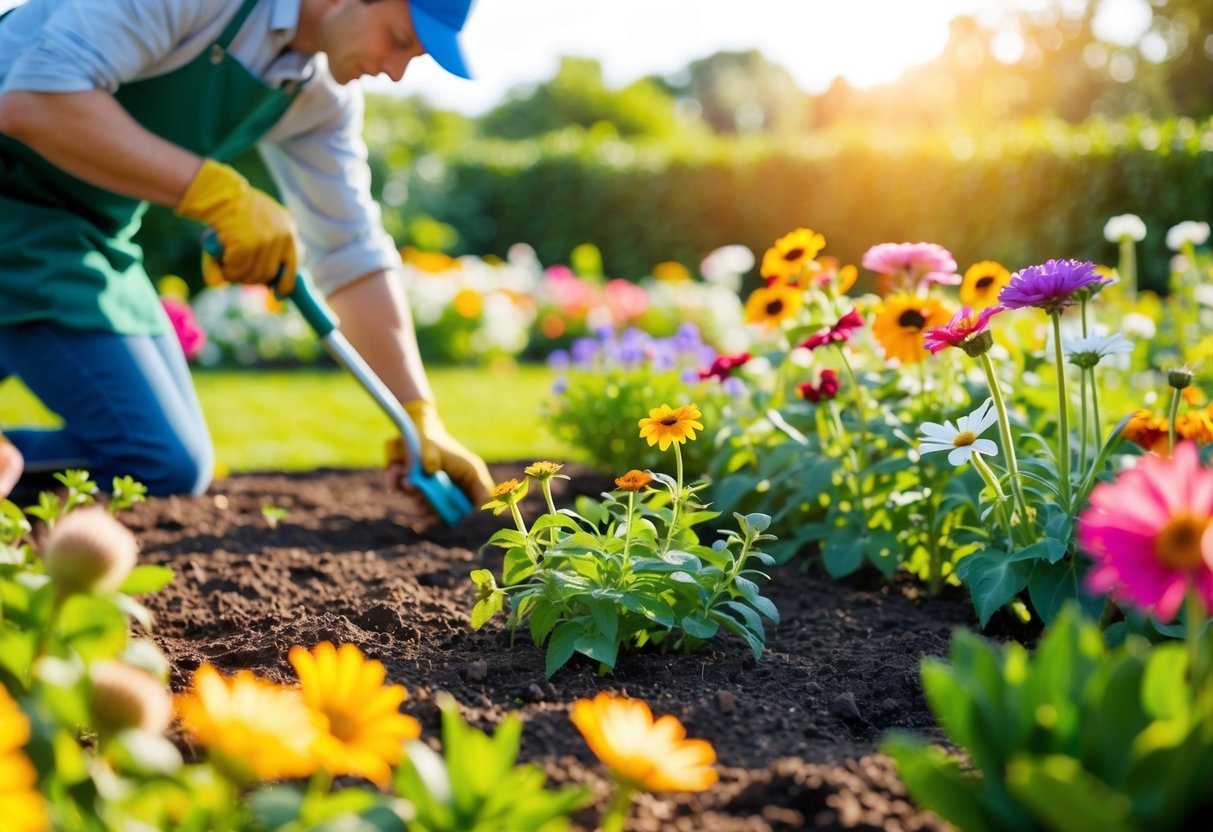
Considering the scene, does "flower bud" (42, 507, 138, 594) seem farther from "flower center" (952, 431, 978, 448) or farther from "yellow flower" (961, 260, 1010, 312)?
"yellow flower" (961, 260, 1010, 312)

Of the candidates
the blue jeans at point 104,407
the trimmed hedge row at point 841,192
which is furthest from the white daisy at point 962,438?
the trimmed hedge row at point 841,192

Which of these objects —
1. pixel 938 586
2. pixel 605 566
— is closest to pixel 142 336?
pixel 605 566

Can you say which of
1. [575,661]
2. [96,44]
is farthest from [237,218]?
[575,661]

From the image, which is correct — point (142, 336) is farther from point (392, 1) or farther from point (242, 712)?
point (242, 712)

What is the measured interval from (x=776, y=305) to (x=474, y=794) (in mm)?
1563

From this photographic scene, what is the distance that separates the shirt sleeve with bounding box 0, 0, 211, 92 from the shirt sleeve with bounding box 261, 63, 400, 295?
0.44 meters

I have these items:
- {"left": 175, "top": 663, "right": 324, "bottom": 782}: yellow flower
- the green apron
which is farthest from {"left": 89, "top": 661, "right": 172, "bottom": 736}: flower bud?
the green apron

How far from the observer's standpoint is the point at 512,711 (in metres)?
1.43

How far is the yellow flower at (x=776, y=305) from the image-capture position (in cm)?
232

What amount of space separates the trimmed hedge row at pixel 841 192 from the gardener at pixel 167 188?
16.3 ft

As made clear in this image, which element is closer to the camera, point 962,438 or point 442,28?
A: point 962,438

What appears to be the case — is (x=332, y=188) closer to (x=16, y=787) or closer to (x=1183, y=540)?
(x=16, y=787)

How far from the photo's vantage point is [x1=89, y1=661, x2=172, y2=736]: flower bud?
3.01 ft

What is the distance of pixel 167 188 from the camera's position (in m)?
2.31
